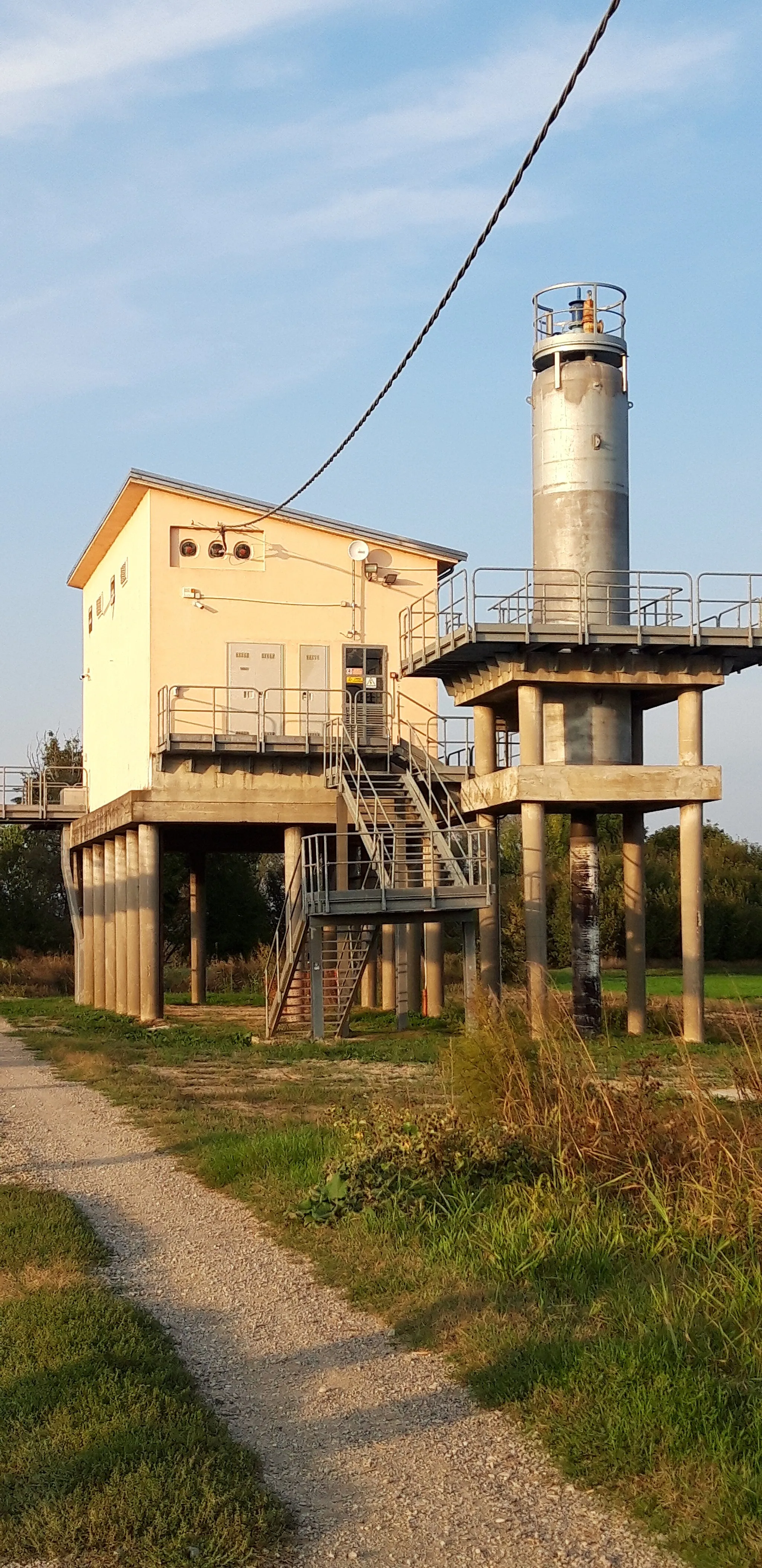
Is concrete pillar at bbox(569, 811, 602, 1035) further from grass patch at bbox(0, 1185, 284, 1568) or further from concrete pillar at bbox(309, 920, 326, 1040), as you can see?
grass patch at bbox(0, 1185, 284, 1568)

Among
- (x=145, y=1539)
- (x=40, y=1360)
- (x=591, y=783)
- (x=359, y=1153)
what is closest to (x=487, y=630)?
(x=591, y=783)

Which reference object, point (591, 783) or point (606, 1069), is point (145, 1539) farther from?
point (591, 783)

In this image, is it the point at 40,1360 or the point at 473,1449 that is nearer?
the point at 473,1449

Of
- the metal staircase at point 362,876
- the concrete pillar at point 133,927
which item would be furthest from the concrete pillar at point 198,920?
the metal staircase at point 362,876

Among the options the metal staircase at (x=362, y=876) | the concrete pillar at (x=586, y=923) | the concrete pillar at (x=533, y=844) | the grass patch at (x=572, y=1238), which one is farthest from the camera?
the concrete pillar at (x=586, y=923)

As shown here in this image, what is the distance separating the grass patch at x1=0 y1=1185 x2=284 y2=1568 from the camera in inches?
Answer: 224

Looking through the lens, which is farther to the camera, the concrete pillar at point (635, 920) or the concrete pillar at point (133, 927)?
the concrete pillar at point (133, 927)

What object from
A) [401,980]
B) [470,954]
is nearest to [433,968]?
[401,980]

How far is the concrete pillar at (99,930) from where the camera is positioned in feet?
138

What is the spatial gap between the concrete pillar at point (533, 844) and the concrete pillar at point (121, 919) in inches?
456

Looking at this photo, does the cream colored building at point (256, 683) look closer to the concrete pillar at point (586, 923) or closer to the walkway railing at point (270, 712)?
the walkway railing at point (270, 712)

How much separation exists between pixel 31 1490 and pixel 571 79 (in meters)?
10.6

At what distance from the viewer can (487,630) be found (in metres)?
27.7

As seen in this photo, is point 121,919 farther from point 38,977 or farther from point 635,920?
point 38,977
